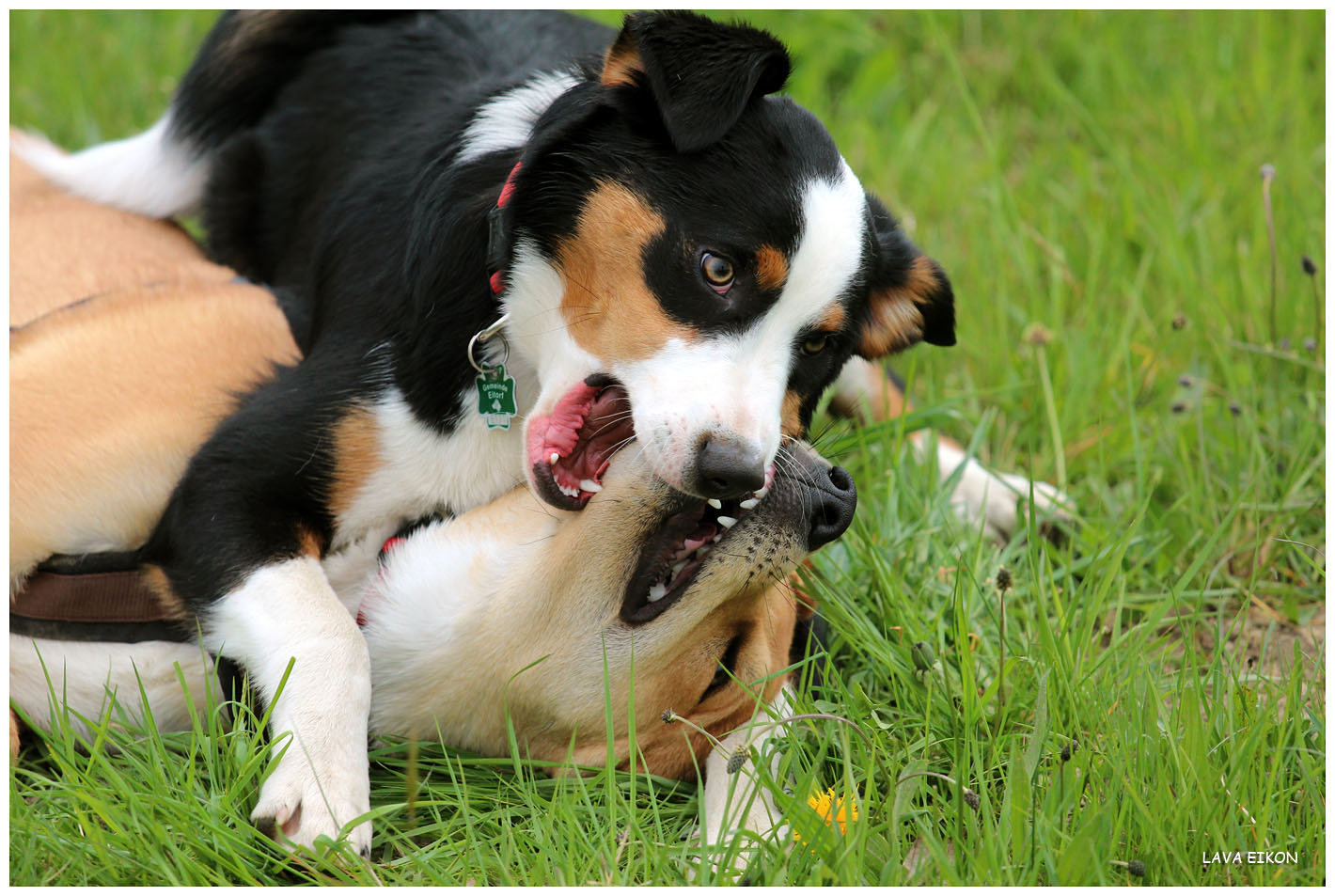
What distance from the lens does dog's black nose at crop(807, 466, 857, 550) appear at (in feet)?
8.16

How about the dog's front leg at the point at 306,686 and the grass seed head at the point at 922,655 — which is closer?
the dog's front leg at the point at 306,686

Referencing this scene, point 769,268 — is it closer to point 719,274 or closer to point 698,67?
point 719,274

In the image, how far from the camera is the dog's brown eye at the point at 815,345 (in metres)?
2.49

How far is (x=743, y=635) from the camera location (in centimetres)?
255

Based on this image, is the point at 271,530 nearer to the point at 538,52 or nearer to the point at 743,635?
the point at 743,635

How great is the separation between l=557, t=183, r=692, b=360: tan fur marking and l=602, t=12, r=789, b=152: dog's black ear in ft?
0.55

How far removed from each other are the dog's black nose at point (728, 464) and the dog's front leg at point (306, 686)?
755 mm

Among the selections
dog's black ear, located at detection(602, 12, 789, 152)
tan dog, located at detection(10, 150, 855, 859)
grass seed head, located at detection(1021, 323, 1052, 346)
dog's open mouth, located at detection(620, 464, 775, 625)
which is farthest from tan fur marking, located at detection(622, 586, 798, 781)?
grass seed head, located at detection(1021, 323, 1052, 346)

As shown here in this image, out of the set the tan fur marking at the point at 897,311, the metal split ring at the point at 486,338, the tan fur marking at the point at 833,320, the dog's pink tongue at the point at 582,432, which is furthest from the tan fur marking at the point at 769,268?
the metal split ring at the point at 486,338

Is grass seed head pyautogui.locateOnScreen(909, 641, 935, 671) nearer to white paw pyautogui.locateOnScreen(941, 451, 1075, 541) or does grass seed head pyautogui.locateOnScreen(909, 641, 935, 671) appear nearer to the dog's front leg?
white paw pyautogui.locateOnScreen(941, 451, 1075, 541)

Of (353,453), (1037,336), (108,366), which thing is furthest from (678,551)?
(1037,336)

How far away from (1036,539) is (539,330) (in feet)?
4.05

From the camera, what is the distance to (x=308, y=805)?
7.34ft

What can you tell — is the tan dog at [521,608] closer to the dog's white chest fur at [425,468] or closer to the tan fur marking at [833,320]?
the dog's white chest fur at [425,468]
